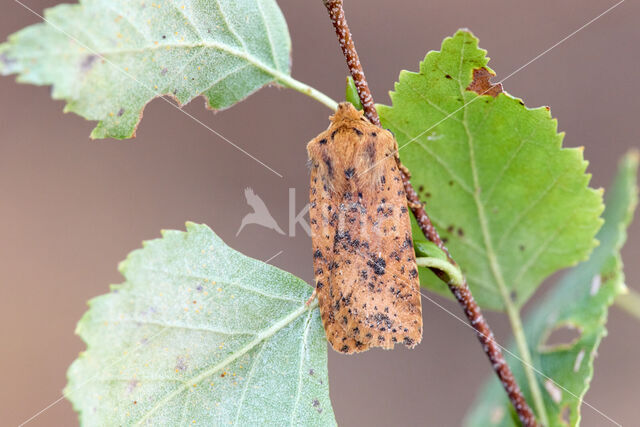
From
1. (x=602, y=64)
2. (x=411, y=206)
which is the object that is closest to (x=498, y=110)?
(x=411, y=206)

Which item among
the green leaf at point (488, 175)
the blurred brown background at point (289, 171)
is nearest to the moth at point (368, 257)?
the green leaf at point (488, 175)

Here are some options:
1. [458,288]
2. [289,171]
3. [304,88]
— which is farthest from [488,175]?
[289,171]

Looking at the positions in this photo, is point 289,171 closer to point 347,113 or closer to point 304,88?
point 347,113

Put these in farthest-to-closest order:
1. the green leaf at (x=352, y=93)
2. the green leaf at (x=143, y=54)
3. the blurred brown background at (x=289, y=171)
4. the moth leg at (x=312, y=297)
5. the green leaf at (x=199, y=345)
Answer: the blurred brown background at (x=289, y=171) < the moth leg at (x=312, y=297) < the green leaf at (x=352, y=93) < the green leaf at (x=199, y=345) < the green leaf at (x=143, y=54)

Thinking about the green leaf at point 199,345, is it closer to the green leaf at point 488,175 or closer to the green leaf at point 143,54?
the green leaf at point 143,54

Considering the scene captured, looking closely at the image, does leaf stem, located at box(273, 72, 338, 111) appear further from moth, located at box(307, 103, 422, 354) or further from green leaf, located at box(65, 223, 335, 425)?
green leaf, located at box(65, 223, 335, 425)

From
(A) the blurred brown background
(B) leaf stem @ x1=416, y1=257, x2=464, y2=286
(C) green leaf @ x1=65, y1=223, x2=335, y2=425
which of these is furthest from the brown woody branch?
(A) the blurred brown background
